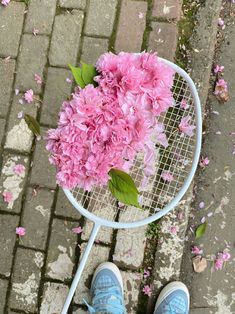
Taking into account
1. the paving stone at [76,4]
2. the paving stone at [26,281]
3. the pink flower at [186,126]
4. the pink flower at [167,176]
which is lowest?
the paving stone at [26,281]

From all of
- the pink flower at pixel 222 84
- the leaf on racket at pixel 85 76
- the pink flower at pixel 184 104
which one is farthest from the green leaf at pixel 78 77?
the pink flower at pixel 222 84

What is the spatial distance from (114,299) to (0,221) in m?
0.69

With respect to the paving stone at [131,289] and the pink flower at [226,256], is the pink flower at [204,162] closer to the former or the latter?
the pink flower at [226,256]

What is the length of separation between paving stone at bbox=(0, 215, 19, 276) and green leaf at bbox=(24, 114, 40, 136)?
44cm

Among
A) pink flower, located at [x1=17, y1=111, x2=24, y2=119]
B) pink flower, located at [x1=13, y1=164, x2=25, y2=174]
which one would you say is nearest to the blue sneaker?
pink flower, located at [x1=13, y1=164, x2=25, y2=174]

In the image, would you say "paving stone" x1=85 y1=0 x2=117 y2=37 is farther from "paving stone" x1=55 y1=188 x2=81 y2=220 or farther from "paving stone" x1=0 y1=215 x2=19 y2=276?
"paving stone" x1=0 y1=215 x2=19 y2=276

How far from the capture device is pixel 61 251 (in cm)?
243

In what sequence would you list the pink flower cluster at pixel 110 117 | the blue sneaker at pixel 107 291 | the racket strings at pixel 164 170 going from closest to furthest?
the pink flower cluster at pixel 110 117 → the racket strings at pixel 164 170 → the blue sneaker at pixel 107 291

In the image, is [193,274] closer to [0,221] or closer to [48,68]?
[0,221]

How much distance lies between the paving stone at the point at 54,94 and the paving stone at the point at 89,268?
66cm

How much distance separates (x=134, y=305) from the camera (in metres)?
2.40

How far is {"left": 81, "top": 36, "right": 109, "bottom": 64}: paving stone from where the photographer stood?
249 cm

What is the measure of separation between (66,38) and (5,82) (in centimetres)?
39

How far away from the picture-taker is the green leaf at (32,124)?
2473mm
